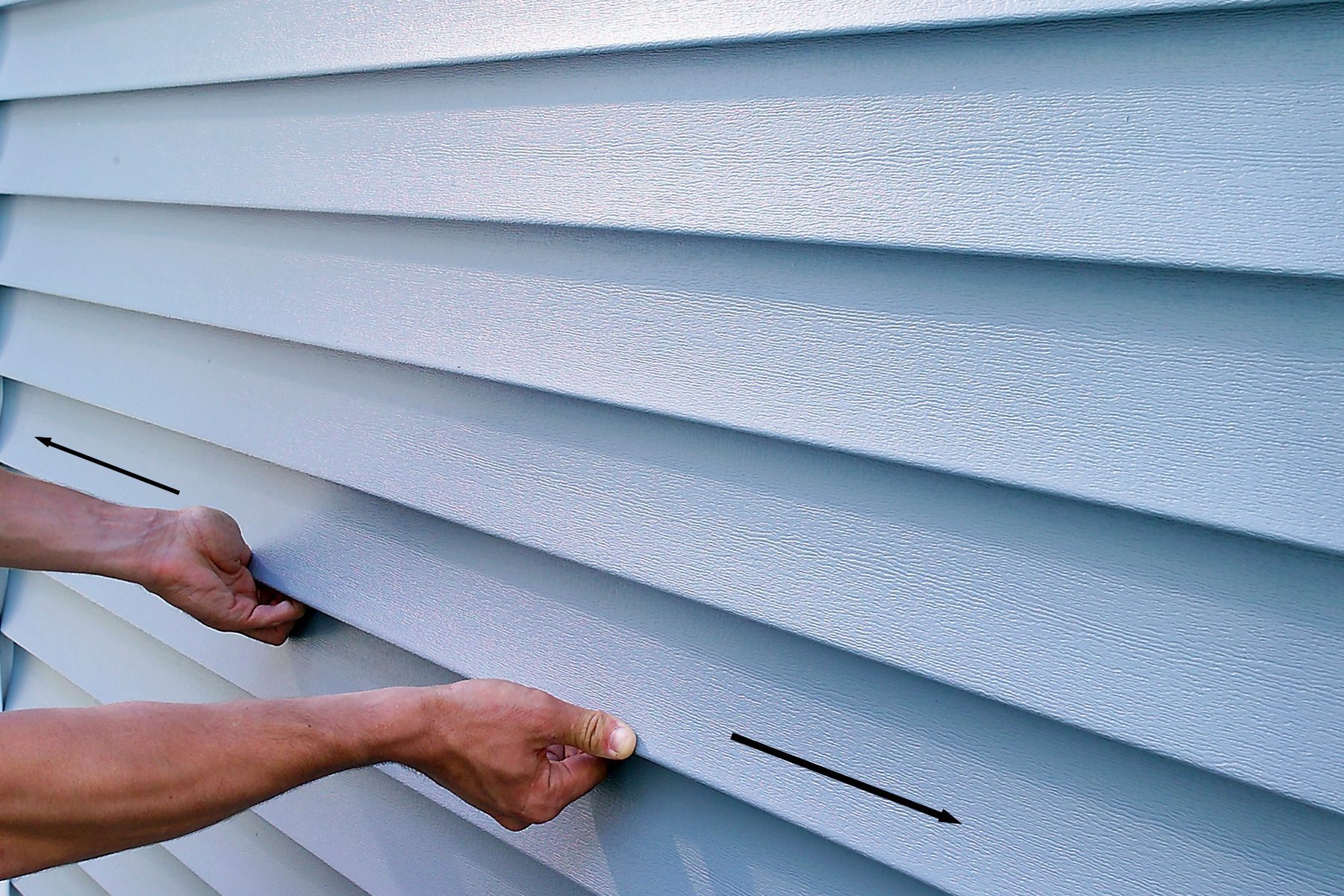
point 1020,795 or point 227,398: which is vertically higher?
point 227,398

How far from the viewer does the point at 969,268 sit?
33.9 inches

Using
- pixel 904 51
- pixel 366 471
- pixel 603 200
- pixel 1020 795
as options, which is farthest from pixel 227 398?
pixel 1020 795

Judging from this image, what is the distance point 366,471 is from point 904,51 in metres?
0.95

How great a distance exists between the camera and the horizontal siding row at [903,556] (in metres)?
0.74

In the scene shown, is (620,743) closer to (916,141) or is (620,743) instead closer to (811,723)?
(811,723)

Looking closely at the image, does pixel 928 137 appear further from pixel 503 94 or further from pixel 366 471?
pixel 366 471

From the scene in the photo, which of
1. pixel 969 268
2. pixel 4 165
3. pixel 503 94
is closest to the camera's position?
pixel 969 268

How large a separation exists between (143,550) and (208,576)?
0.12 metres

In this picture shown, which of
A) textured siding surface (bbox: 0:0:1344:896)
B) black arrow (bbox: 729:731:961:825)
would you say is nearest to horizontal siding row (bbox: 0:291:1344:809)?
textured siding surface (bbox: 0:0:1344:896)

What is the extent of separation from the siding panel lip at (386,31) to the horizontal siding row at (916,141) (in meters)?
0.02

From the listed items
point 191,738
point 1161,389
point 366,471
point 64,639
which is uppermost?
point 1161,389

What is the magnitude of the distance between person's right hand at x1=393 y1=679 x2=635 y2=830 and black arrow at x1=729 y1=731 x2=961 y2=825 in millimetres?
167

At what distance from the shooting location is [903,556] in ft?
3.02

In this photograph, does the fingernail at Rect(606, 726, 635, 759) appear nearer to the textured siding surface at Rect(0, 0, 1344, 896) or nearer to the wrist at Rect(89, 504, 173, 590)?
the textured siding surface at Rect(0, 0, 1344, 896)
